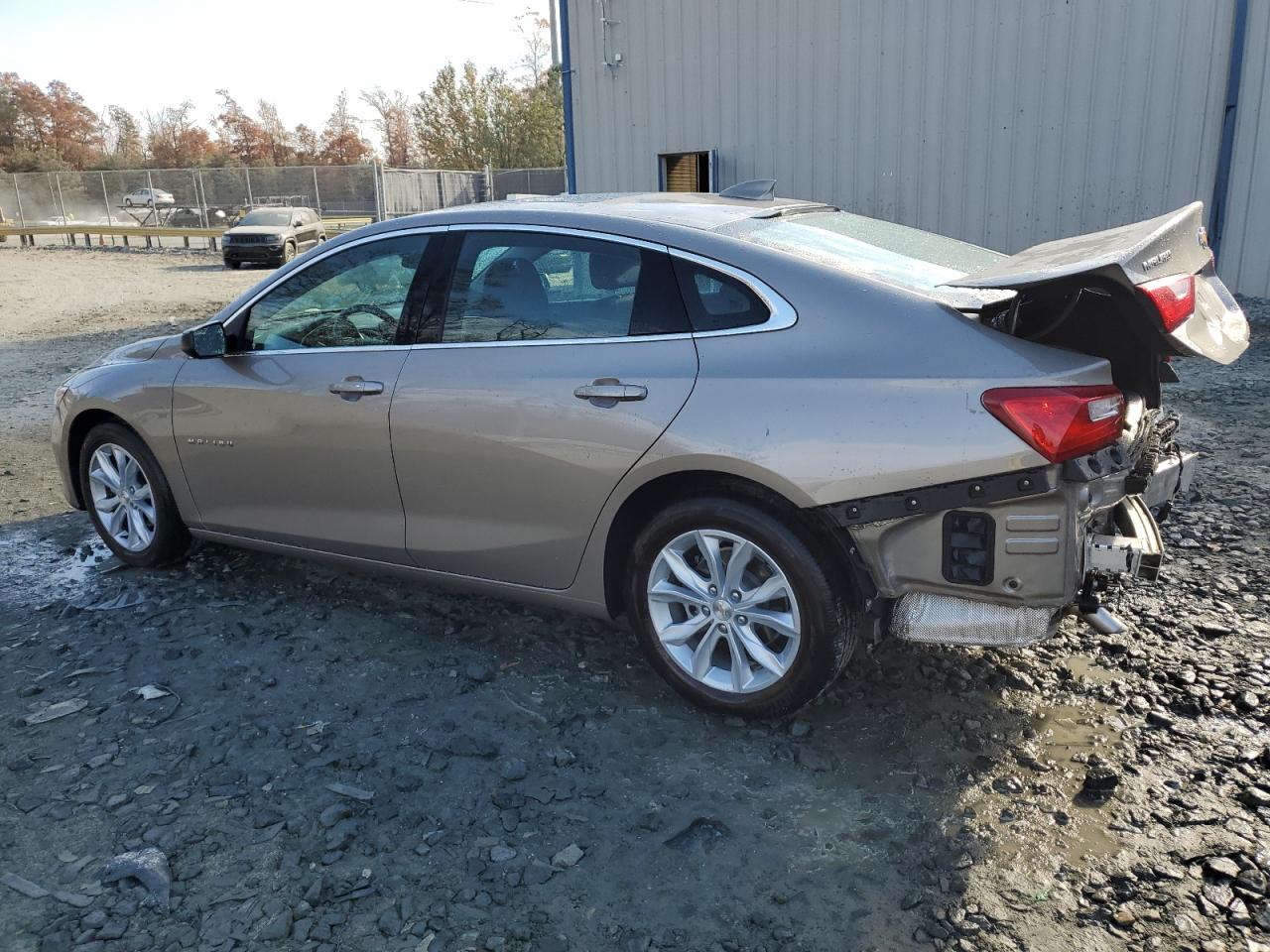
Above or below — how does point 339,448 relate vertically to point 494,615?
above

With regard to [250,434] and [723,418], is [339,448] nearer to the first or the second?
[250,434]

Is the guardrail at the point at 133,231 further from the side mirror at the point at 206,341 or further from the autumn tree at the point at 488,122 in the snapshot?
the side mirror at the point at 206,341

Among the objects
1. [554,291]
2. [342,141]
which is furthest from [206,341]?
[342,141]

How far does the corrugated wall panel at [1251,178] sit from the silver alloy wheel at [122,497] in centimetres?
1108

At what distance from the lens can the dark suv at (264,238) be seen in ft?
83.8

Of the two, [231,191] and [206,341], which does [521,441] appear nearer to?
[206,341]

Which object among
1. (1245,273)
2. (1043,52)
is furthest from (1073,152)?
(1245,273)

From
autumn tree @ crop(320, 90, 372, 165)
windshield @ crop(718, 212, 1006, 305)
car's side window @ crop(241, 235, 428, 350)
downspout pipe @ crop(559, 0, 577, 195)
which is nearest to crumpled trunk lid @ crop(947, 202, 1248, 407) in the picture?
windshield @ crop(718, 212, 1006, 305)

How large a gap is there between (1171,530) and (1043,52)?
848 cm

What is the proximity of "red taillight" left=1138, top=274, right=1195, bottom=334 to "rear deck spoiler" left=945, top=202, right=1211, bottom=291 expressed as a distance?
27 mm

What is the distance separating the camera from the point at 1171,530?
5055 mm

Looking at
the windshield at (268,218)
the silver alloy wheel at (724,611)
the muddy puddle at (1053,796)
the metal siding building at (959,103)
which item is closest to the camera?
the muddy puddle at (1053,796)

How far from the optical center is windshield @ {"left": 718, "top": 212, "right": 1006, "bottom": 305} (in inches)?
130

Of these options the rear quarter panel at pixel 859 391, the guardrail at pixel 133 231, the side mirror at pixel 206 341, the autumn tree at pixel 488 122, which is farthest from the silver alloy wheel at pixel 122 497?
the autumn tree at pixel 488 122
